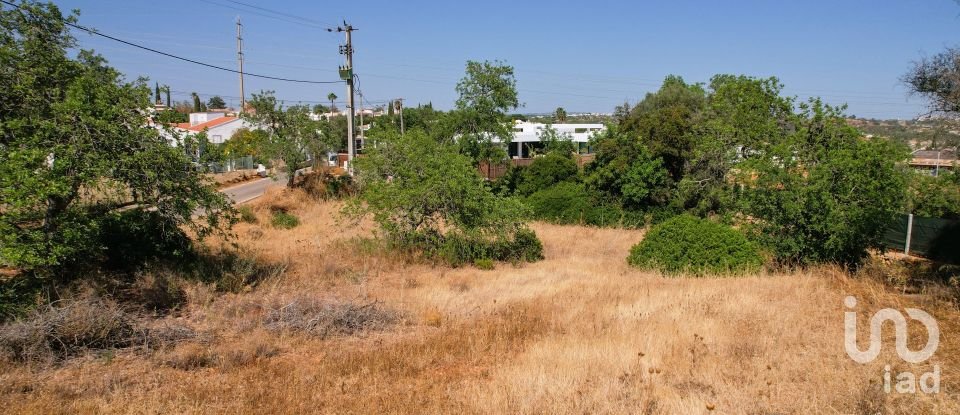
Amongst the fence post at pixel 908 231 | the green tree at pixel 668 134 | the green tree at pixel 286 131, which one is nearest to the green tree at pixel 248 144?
the green tree at pixel 286 131

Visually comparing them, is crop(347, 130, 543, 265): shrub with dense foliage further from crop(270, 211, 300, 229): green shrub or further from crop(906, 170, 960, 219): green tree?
crop(906, 170, 960, 219): green tree

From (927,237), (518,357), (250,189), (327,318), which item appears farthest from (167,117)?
(250,189)

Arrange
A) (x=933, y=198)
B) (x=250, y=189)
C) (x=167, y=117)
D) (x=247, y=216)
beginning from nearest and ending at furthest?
(x=167, y=117), (x=247, y=216), (x=933, y=198), (x=250, y=189)

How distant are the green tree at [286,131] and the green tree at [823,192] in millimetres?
20813

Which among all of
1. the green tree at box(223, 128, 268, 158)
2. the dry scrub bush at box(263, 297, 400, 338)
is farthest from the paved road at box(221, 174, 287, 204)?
the dry scrub bush at box(263, 297, 400, 338)

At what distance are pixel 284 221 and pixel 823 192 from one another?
17502 millimetres

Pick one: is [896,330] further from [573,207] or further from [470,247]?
[573,207]

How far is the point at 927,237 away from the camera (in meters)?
21.1

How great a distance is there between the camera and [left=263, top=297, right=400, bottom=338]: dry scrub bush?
9.13 m

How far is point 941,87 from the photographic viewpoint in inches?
460

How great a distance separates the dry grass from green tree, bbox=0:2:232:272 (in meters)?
1.96

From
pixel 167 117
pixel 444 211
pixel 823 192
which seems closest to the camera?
pixel 167 117

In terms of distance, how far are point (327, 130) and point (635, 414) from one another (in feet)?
101
